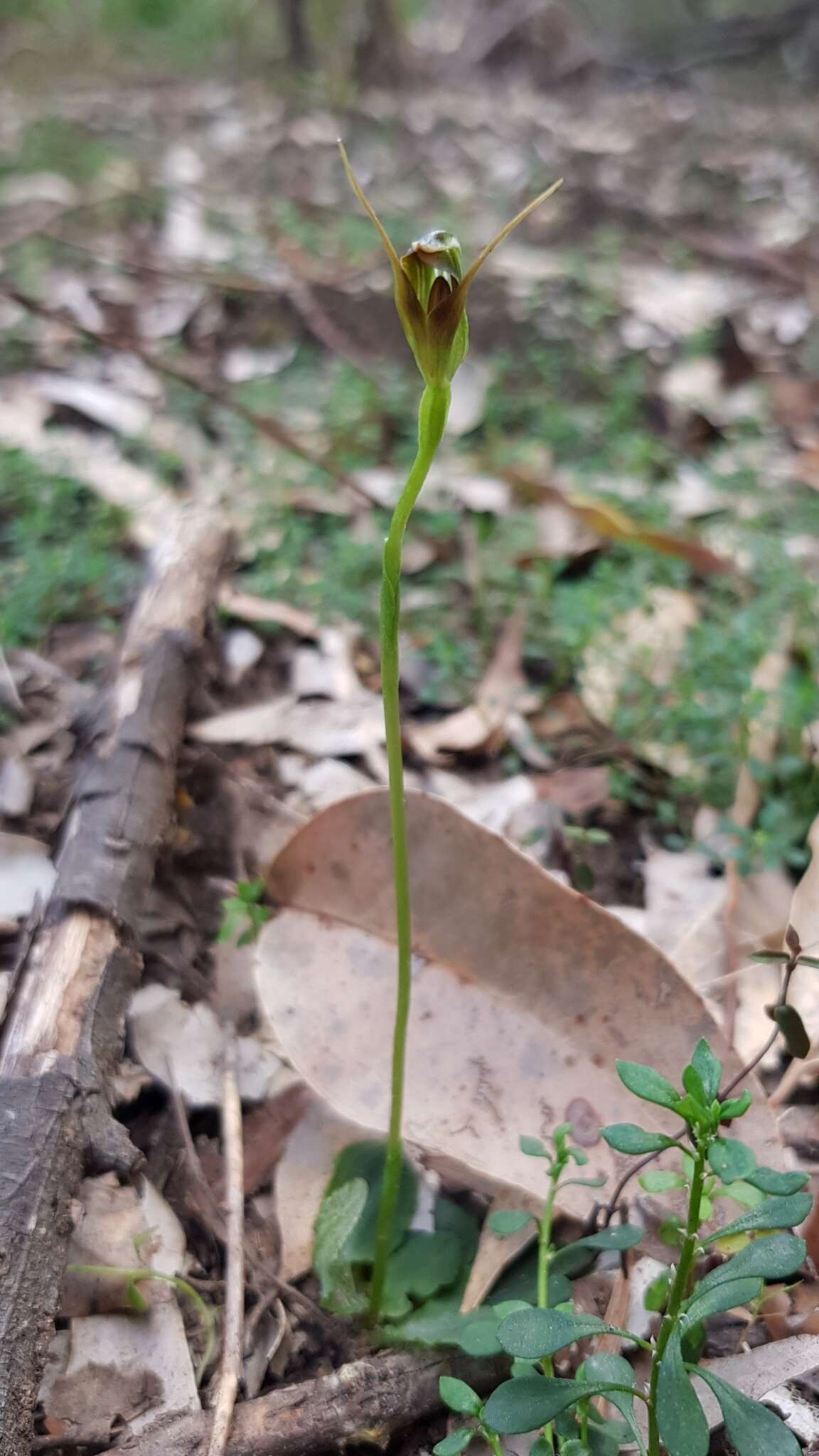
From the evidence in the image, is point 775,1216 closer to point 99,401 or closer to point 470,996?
point 470,996

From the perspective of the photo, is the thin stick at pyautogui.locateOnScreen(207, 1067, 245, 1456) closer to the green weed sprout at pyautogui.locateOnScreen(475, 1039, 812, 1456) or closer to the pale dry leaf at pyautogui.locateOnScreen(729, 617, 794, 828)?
the green weed sprout at pyautogui.locateOnScreen(475, 1039, 812, 1456)

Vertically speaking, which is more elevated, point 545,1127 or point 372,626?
point 545,1127

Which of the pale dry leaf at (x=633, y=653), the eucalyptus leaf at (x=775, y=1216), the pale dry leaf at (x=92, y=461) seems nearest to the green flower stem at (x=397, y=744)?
the eucalyptus leaf at (x=775, y=1216)

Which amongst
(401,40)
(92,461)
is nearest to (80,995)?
(92,461)

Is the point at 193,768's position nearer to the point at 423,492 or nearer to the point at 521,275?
the point at 423,492

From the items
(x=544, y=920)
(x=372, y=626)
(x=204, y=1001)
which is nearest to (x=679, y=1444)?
(x=544, y=920)
